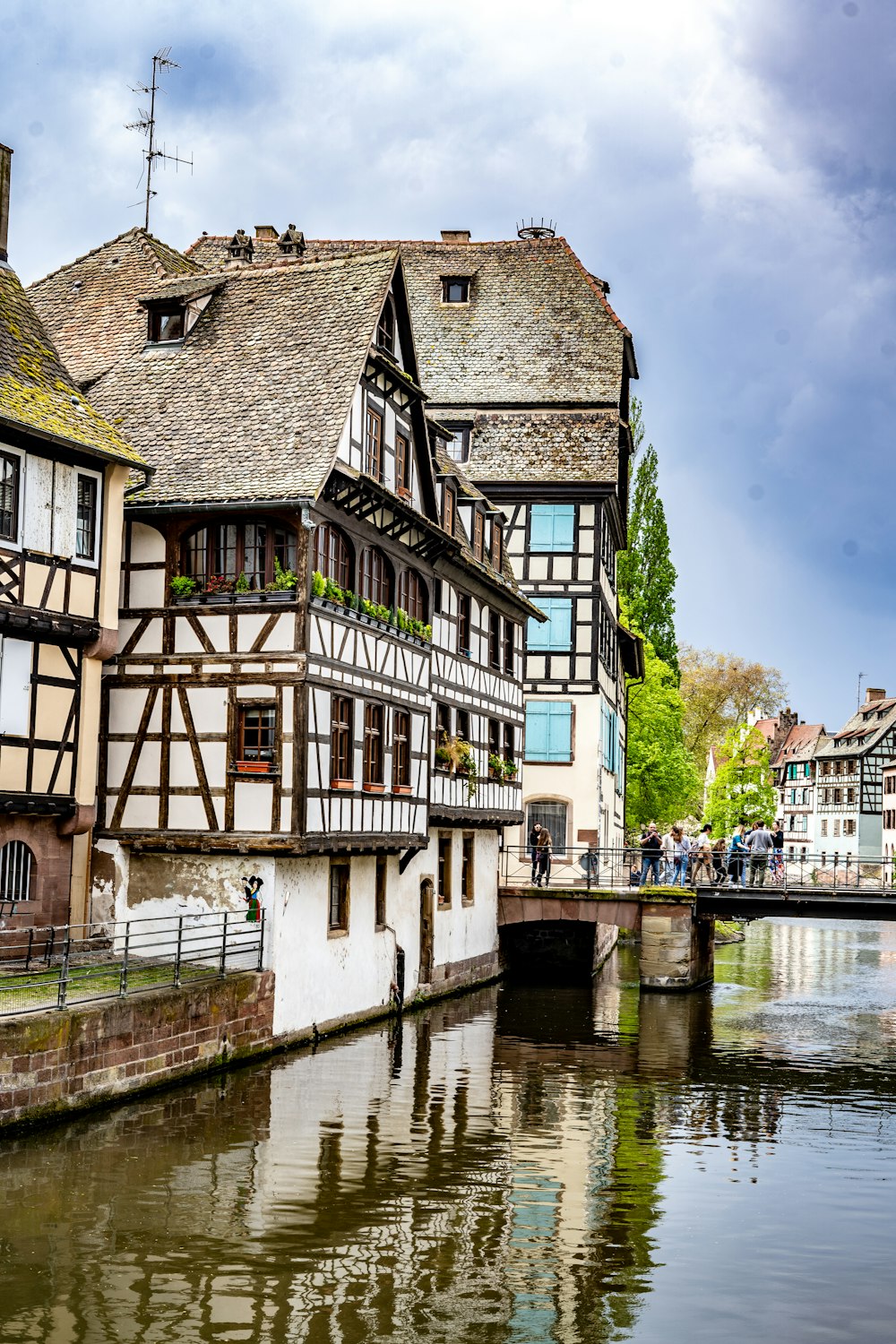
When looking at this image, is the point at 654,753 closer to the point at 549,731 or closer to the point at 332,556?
the point at 549,731

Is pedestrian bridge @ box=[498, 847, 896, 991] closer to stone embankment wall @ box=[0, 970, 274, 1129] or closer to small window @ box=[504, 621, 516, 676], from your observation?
small window @ box=[504, 621, 516, 676]

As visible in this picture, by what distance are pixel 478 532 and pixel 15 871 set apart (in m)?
16.8

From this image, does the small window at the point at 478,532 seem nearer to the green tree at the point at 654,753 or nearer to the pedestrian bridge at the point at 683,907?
the pedestrian bridge at the point at 683,907

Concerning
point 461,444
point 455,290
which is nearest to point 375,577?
point 461,444

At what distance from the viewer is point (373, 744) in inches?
1083

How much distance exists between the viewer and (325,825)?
80.7 ft

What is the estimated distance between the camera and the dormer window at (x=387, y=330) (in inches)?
1092

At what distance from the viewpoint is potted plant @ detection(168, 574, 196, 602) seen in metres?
24.5

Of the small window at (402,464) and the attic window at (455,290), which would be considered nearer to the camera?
the small window at (402,464)

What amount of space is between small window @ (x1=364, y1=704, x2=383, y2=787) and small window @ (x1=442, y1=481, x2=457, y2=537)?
20.3ft

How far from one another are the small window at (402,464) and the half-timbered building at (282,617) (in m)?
A: 0.06

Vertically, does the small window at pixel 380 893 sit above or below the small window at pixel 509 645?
below

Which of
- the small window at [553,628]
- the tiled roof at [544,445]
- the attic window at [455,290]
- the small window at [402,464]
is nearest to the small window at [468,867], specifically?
the small window at [553,628]

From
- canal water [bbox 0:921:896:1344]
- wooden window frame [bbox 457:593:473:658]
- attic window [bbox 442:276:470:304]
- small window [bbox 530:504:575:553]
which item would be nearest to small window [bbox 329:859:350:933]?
canal water [bbox 0:921:896:1344]
